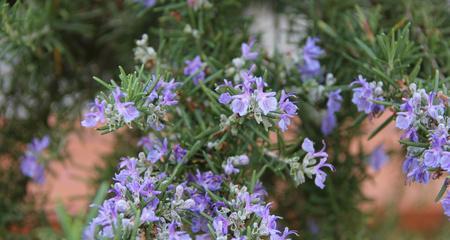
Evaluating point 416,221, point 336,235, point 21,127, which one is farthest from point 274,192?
point 416,221

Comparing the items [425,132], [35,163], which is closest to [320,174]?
[425,132]

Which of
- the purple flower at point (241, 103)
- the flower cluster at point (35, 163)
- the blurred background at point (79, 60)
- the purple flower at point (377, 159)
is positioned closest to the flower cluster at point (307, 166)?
the purple flower at point (241, 103)

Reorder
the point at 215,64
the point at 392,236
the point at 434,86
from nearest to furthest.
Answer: the point at 434,86
the point at 215,64
the point at 392,236

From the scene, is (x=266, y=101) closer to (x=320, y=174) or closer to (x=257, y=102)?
(x=257, y=102)

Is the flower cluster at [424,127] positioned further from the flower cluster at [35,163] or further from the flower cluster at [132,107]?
the flower cluster at [35,163]

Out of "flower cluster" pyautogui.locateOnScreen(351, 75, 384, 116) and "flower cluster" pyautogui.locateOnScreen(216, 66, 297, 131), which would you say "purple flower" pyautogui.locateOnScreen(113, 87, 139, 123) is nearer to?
"flower cluster" pyautogui.locateOnScreen(216, 66, 297, 131)

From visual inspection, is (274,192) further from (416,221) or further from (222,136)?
(416,221)

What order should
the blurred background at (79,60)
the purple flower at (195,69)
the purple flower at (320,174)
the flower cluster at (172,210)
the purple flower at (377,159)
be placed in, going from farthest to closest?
the purple flower at (377,159) → the blurred background at (79,60) → the purple flower at (195,69) → the purple flower at (320,174) → the flower cluster at (172,210)
